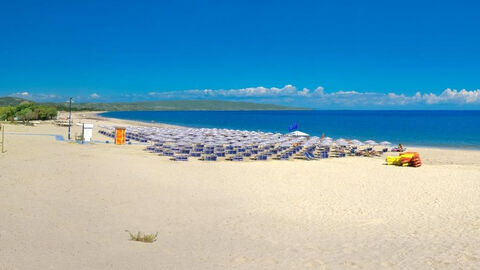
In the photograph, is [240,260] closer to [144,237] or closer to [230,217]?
[144,237]

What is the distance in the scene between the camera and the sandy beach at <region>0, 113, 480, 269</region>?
4.87 metres

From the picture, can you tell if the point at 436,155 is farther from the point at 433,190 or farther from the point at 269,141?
the point at 433,190

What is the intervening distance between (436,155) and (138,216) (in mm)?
17817

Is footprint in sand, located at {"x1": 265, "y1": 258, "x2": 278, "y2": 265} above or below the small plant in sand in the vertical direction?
below

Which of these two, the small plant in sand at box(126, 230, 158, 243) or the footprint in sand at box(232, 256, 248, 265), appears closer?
the footprint in sand at box(232, 256, 248, 265)

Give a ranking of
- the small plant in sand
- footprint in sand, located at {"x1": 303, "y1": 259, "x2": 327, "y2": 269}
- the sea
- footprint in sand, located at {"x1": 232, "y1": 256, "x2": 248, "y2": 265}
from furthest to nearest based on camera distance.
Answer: the sea
the small plant in sand
footprint in sand, located at {"x1": 232, "y1": 256, "x2": 248, "y2": 265}
footprint in sand, located at {"x1": 303, "y1": 259, "x2": 327, "y2": 269}

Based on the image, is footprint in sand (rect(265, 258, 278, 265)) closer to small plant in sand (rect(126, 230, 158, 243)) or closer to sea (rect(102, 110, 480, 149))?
small plant in sand (rect(126, 230, 158, 243))

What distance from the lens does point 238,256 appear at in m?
5.00

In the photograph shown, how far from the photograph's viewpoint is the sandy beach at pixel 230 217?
4.87 m

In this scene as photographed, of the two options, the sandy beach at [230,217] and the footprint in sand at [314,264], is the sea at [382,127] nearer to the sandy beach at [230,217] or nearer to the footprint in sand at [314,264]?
the sandy beach at [230,217]

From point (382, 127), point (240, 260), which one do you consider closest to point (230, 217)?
point (240, 260)

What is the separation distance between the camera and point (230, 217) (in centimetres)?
711

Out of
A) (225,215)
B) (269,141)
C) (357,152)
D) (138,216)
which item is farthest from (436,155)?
(138,216)

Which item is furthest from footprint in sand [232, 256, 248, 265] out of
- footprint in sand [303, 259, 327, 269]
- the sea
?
the sea
